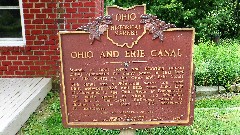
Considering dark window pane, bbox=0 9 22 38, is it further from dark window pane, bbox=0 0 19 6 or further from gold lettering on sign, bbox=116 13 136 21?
gold lettering on sign, bbox=116 13 136 21

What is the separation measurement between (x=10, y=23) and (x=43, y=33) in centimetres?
64

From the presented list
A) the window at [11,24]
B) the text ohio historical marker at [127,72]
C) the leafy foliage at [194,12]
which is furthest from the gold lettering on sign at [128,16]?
the leafy foliage at [194,12]

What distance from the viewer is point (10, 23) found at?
5.89m

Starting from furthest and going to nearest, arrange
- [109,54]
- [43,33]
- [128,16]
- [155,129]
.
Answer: [43,33], [155,129], [109,54], [128,16]

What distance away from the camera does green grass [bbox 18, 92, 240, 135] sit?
4.57 m

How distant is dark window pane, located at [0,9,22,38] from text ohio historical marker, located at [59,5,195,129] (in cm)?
257

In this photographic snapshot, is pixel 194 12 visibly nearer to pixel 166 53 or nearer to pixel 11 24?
pixel 11 24

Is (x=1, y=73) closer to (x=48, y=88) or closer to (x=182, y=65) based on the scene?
(x=48, y=88)

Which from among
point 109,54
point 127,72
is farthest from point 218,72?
point 109,54

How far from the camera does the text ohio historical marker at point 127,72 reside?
138 inches

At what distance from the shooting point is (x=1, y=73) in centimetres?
591

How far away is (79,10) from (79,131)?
201cm

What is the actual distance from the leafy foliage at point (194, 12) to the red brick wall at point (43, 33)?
8242mm

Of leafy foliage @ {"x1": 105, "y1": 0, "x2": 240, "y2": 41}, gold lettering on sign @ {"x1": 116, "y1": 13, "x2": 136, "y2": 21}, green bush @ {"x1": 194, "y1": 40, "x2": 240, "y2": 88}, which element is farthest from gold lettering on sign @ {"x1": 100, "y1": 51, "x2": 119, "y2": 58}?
leafy foliage @ {"x1": 105, "y1": 0, "x2": 240, "y2": 41}
